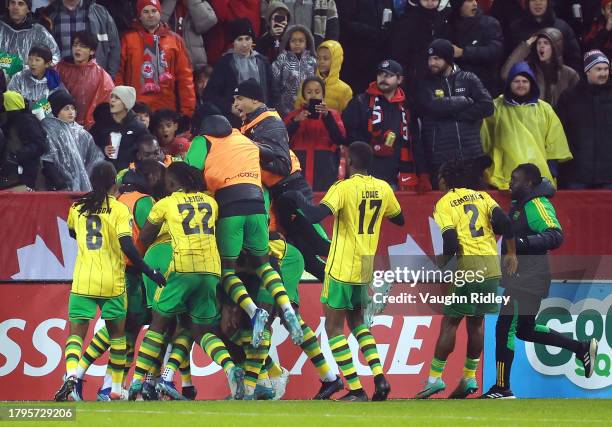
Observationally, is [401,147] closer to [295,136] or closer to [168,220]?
[295,136]

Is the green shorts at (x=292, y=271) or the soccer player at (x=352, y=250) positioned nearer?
the soccer player at (x=352, y=250)

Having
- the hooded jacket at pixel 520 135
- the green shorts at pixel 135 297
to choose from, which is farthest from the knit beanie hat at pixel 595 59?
the green shorts at pixel 135 297

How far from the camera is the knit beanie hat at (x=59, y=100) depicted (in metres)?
16.0

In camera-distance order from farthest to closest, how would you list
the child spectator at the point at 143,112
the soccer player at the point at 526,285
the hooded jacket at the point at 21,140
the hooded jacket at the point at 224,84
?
the hooded jacket at the point at 224,84, the child spectator at the point at 143,112, the hooded jacket at the point at 21,140, the soccer player at the point at 526,285

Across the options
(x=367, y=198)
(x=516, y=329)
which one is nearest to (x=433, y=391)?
(x=516, y=329)

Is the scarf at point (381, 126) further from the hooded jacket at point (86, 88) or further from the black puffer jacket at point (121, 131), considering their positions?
the hooded jacket at point (86, 88)

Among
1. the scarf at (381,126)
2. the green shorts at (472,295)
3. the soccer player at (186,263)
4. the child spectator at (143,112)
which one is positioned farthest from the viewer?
the child spectator at (143,112)

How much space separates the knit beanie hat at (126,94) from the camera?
1605cm

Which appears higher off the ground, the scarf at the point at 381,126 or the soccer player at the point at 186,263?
the scarf at the point at 381,126

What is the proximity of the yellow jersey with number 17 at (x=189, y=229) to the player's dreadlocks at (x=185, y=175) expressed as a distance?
6 cm

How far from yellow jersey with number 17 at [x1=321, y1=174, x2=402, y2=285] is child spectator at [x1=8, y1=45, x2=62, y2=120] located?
376 centimetres

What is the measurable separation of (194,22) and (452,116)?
3.37 metres

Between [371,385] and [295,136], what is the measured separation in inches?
106

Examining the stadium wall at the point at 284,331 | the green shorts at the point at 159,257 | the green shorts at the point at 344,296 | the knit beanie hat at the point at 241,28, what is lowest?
the stadium wall at the point at 284,331
